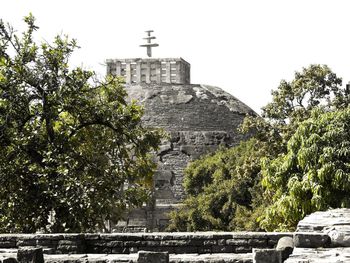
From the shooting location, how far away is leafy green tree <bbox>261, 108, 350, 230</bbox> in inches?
688

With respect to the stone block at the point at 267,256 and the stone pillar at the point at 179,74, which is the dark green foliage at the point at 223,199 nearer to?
the stone pillar at the point at 179,74

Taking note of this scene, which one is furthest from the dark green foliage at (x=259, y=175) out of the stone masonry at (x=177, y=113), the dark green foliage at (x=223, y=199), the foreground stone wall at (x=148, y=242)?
the foreground stone wall at (x=148, y=242)

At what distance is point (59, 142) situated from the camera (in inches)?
583

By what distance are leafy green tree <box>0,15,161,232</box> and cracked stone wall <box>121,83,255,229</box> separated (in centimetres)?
2967

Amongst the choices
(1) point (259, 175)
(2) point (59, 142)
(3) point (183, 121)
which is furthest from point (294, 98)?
(3) point (183, 121)

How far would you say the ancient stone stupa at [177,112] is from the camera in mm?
47438

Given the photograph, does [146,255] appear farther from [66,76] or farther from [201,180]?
[201,180]

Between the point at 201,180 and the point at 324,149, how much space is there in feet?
79.9

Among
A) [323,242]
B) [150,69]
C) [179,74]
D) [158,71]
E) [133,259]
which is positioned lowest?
[133,259]

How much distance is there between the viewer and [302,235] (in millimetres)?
6648

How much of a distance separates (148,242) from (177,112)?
139ft

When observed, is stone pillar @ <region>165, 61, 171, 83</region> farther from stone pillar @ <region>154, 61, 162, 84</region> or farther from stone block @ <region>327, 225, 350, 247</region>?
stone block @ <region>327, 225, 350, 247</region>

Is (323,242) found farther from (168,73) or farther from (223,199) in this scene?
(168,73)

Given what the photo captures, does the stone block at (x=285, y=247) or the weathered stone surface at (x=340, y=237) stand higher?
the weathered stone surface at (x=340, y=237)
